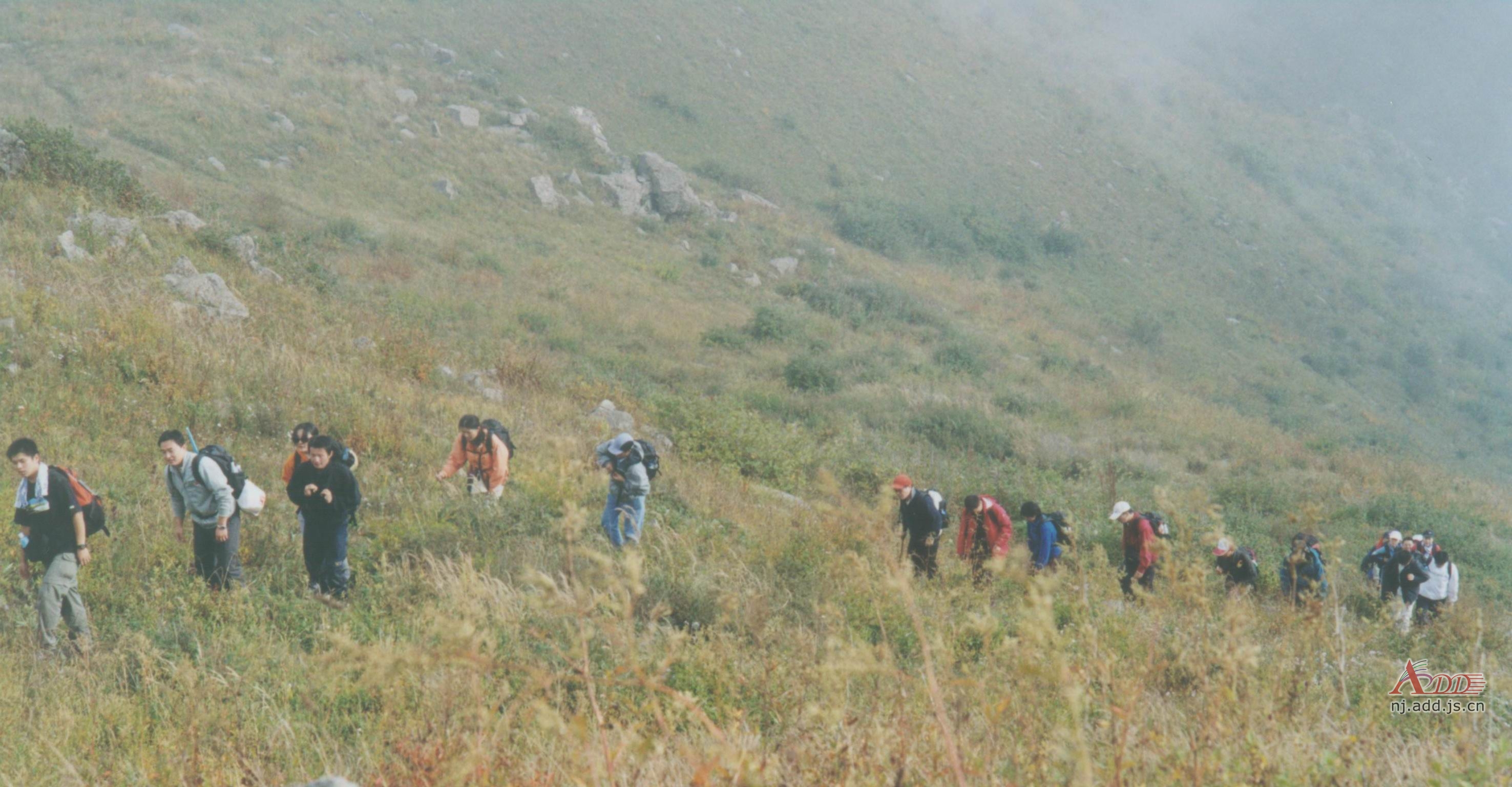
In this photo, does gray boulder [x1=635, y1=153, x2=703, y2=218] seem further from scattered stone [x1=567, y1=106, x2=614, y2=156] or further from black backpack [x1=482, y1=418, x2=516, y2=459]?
black backpack [x1=482, y1=418, x2=516, y2=459]

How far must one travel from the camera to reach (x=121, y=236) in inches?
444

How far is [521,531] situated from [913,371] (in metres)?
12.7

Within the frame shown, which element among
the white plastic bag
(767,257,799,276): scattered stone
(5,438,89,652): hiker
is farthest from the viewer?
(767,257,799,276): scattered stone

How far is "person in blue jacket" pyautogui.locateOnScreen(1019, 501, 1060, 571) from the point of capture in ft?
23.4

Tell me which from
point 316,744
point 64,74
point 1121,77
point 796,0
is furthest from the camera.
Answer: point 1121,77

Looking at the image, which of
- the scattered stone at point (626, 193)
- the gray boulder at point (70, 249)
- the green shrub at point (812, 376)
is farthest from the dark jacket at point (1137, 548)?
the scattered stone at point (626, 193)

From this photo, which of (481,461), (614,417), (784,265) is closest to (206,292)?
(614,417)

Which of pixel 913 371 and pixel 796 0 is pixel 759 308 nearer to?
pixel 913 371

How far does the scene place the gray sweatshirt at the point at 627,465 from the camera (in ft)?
21.2

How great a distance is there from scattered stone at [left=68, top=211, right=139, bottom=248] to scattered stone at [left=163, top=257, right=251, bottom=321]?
86 centimetres

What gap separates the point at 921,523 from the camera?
6973mm

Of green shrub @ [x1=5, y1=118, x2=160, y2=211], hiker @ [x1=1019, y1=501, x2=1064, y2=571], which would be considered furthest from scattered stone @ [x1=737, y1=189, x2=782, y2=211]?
hiker @ [x1=1019, y1=501, x2=1064, y2=571]

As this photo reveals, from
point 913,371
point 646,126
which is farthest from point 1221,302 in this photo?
point 646,126

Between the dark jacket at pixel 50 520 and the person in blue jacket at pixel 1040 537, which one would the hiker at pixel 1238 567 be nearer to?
the person in blue jacket at pixel 1040 537
